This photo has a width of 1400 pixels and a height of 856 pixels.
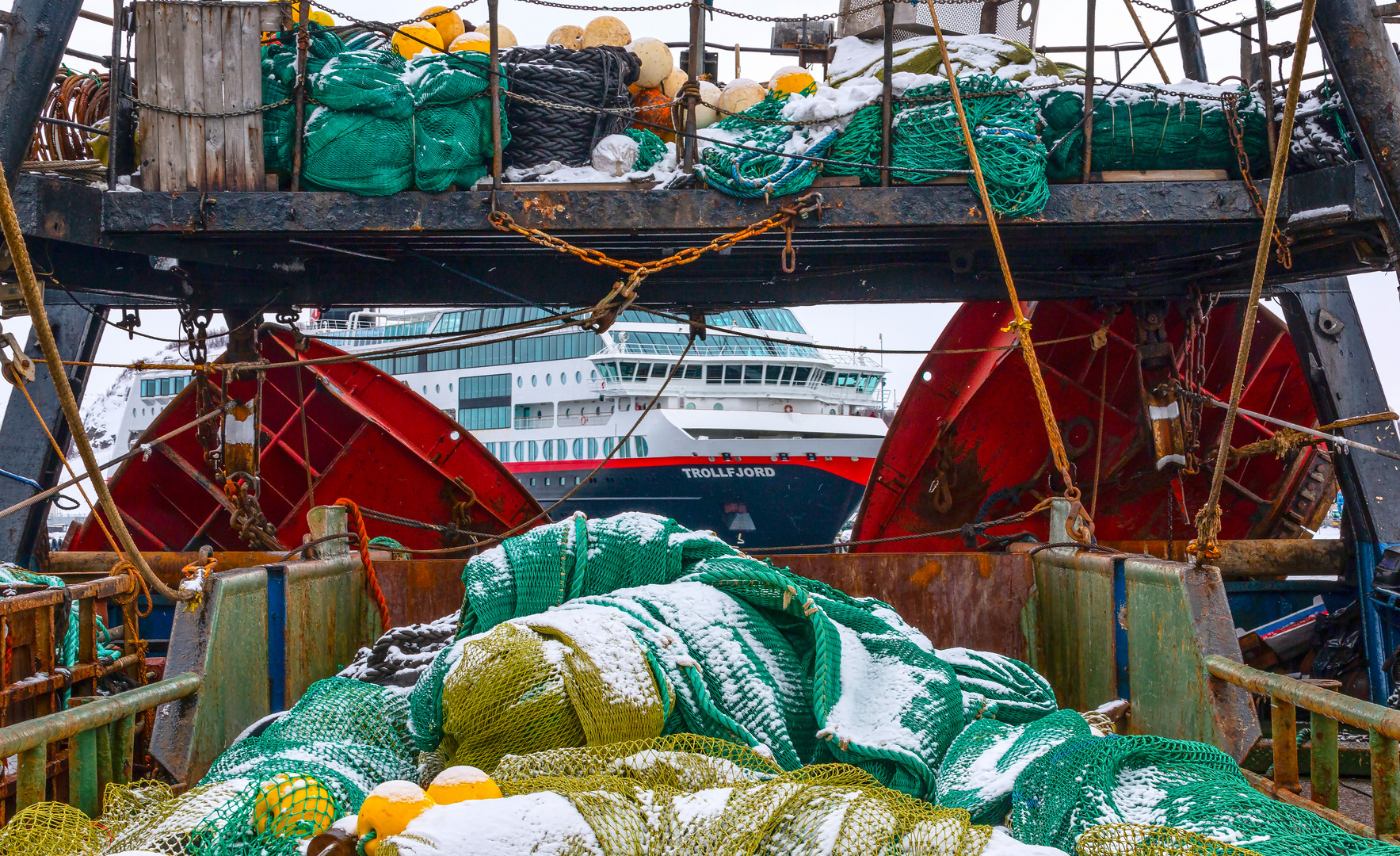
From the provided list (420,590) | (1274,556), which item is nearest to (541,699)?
(420,590)

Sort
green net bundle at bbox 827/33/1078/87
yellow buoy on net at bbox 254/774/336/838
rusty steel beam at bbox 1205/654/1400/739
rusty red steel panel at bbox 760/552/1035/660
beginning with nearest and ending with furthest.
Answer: yellow buoy on net at bbox 254/774/336/838 → rusty steel beam at bbox 1205/654/1400/739 → rusty red steel panel at bbox 760/552/1035/660 → green net bundle at bbox 827/33/1078/87

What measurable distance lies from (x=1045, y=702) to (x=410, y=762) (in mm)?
1964

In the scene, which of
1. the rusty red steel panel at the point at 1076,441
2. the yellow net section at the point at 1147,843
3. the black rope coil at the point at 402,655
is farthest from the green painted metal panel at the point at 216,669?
the rusty red steel panel at the point at 1076,441

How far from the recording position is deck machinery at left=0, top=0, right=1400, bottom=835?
529cm

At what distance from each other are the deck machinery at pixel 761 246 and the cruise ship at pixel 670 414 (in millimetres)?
10169

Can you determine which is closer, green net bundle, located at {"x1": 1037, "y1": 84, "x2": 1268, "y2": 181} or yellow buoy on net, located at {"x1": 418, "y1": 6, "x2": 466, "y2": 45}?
green net bundle, located at {"x1": 1037, "y1": 84, "x2": 1268, "y2": 181}

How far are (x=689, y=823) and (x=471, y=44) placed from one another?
633cm

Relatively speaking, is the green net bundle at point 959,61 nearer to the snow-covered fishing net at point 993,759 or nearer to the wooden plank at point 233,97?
the wooden plank at point 233,97

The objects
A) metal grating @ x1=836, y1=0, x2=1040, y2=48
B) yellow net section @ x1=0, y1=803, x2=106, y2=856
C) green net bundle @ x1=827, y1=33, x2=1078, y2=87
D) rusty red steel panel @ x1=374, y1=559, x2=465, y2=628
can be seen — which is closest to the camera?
yellow net section @ x1=0, y1=803, x2=106, y2=856

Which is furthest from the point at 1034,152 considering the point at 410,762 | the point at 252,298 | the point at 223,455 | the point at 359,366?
the point at 359,366

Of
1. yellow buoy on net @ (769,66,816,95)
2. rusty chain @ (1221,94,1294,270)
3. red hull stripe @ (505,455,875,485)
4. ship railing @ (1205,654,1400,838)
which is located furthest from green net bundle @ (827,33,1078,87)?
red hull stripe @ (505,455,875,485)

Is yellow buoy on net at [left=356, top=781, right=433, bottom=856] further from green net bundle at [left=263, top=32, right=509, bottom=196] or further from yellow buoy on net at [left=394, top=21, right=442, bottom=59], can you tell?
yellow buoy on net at [left=394, top=21, right=442, bottom=59]

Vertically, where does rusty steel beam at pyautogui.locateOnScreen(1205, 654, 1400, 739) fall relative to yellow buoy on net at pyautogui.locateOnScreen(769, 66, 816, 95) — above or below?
below

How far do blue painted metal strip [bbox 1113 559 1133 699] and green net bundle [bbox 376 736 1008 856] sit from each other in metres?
1.99
